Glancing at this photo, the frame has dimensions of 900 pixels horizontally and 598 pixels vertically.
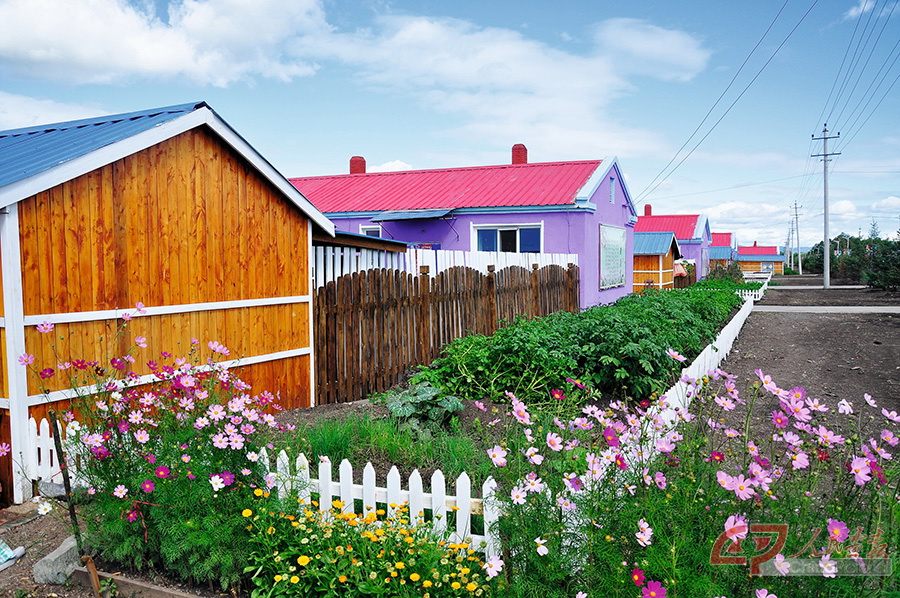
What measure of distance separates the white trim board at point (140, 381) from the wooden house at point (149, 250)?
17mm

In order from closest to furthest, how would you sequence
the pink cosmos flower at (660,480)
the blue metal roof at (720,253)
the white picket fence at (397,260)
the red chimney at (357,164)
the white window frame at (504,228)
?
the pink cosmos flower at (660,480) < the white picket fence at (397,260) < the white window frame at (504,228) < the red chimney at (357,164) < the blue metal roof at (720,253)

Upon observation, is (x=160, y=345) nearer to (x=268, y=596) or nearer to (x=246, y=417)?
(x=246, y=417)

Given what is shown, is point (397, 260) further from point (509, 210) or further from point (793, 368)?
point (509, 210)

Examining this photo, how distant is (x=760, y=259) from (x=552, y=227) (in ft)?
372

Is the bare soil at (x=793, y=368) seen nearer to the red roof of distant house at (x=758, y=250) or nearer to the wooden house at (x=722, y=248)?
the wooden house at (x=722, y=248)

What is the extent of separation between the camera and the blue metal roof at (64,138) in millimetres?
5393

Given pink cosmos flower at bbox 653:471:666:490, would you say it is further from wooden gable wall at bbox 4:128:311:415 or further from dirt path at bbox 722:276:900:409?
dirt path at bbox 722:276:900:409

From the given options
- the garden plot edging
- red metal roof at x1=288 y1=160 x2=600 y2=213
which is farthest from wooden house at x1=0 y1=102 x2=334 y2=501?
red metal roof at x1=288 y1=160 x2=600 y2=213

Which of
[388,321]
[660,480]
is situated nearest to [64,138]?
[388,321]

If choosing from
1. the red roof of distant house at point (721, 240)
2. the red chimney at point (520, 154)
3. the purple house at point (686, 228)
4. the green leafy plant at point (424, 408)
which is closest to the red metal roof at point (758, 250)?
the red roof of distant house at point (721, 240)

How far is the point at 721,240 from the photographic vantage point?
248ft

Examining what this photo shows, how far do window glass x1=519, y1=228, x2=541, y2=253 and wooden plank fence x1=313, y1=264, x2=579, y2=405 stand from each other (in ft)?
18.6

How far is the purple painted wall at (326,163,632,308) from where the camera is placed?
1677 centimetres

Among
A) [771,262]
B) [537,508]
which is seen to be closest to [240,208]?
[537,508]
